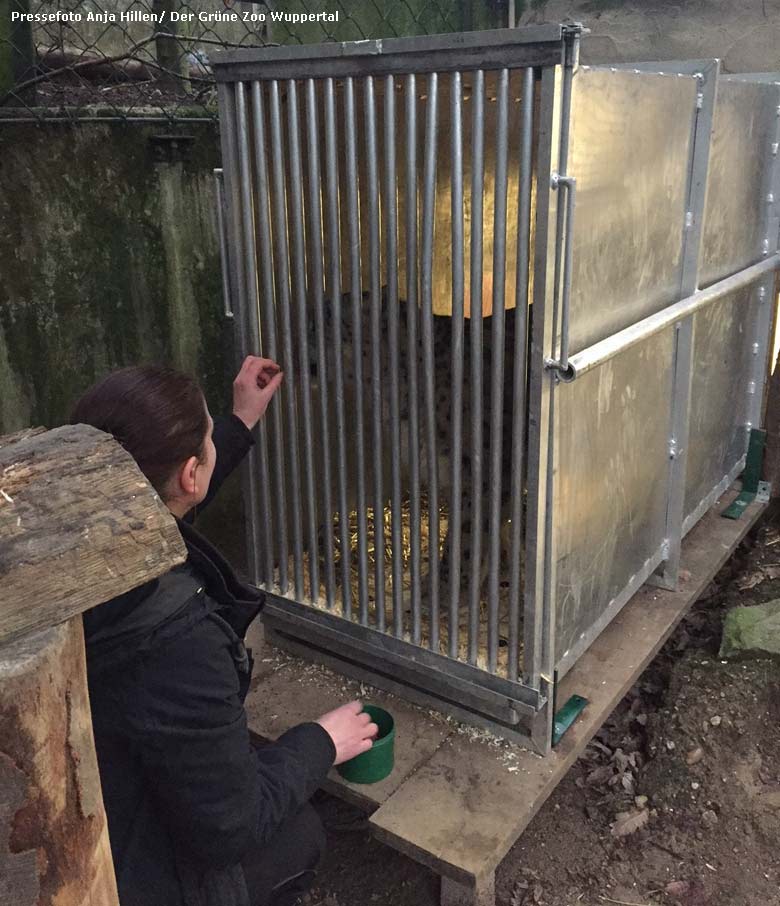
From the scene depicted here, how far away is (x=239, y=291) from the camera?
2490 millimetres

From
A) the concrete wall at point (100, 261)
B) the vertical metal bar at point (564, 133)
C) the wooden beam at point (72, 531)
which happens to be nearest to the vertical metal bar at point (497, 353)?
the vertical metal bar at point (564, 133)

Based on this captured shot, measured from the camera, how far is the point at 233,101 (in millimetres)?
2373

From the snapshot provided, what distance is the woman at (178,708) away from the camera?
63.8 inches

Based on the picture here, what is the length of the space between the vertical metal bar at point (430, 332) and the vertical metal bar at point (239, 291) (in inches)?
23.3

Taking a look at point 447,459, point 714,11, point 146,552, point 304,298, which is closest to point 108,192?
point 304,298

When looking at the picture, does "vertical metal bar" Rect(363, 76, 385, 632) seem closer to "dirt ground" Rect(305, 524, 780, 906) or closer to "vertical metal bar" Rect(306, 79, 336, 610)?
"vertical metal bar" Rect(306, 79, 336, 610)

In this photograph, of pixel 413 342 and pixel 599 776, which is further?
pixel 599 776

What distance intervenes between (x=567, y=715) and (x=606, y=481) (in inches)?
25.6

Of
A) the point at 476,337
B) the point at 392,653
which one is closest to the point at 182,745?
the point at 392,653

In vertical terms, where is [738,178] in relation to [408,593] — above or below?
above

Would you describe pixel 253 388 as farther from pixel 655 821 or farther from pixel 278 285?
pixel 655 821

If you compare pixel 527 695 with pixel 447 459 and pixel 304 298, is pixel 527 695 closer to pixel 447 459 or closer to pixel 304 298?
pixel 447 459

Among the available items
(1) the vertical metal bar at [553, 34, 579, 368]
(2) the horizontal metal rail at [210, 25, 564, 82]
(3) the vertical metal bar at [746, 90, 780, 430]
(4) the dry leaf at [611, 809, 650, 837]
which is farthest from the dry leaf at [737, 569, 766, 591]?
(2) the horizontal metal rail at [210, 25, 564, 82]

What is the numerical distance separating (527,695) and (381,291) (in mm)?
1088
